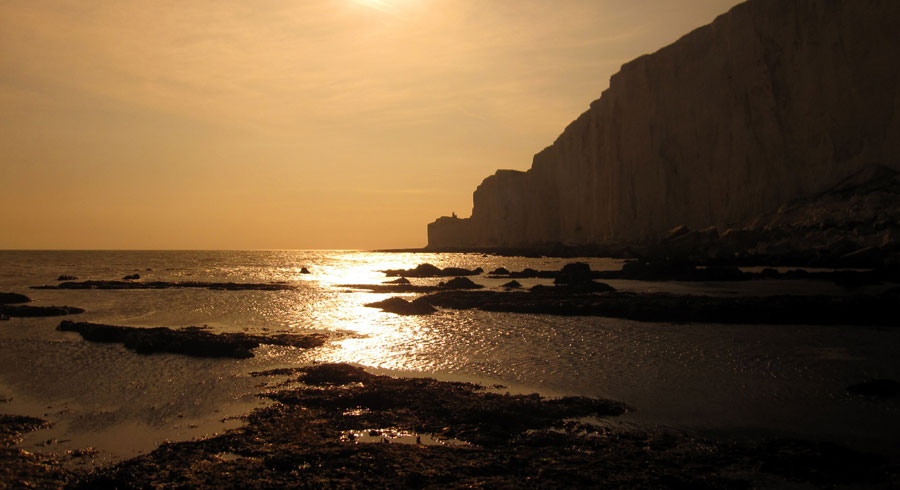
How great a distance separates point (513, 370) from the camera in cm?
938

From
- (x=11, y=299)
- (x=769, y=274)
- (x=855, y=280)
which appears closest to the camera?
(x=855, y=280)

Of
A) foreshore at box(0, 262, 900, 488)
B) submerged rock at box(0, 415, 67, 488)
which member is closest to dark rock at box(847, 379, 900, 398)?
foreshore at box(0, 262, 900, 488)

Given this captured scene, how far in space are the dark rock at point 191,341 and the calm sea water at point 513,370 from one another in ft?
1.10

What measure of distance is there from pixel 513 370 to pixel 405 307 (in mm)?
8706

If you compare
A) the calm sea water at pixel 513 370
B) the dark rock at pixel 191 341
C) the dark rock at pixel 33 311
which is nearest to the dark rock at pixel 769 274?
the calm sea water at pixel 513 370

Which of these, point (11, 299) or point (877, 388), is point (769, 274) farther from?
point (11, 299)

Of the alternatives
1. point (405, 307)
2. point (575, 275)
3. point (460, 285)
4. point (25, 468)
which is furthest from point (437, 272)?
point (25, 468)

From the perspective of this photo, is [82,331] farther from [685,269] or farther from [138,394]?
[685,269]

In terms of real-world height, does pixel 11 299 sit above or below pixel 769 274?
below

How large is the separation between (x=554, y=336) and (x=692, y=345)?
276cm

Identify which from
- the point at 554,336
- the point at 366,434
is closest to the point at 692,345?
the point at 554,336

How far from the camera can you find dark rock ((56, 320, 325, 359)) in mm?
11000

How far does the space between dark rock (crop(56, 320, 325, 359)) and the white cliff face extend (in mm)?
38639

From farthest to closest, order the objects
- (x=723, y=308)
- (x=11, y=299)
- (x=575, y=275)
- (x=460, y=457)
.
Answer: (x=575, y=275) < (x=11, y=299) < (x=723, y=308) < (x=460, y=457)
